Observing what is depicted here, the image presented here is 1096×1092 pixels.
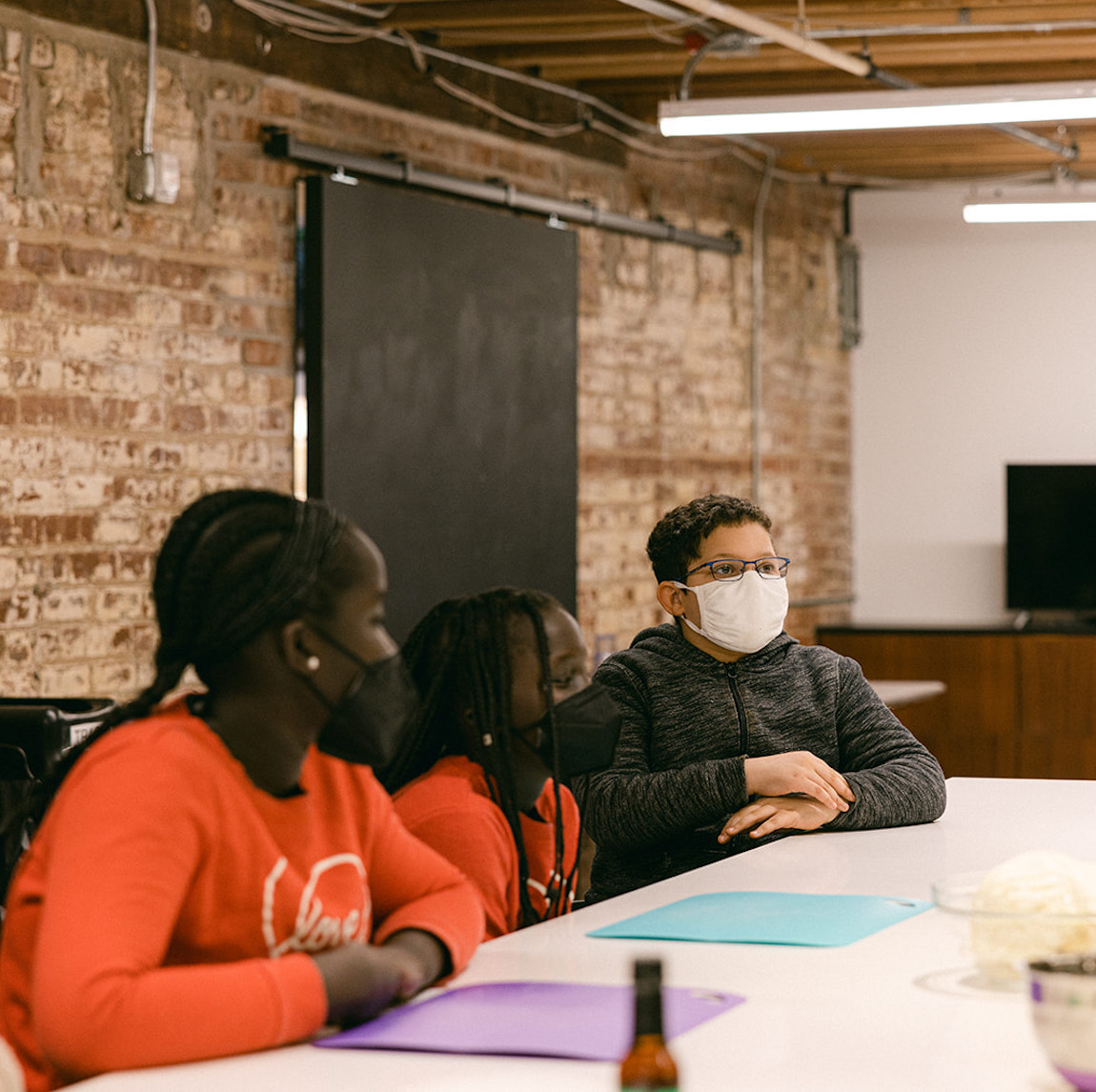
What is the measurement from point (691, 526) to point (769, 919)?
3.63 ft

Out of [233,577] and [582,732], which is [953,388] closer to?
[582,732]

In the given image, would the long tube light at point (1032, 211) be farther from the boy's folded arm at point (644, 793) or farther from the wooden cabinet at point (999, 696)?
the boy's folded arm at point (644, 793)

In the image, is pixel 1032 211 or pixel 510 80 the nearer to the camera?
pixel 510 80

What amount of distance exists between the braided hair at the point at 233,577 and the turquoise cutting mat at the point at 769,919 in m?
0.66

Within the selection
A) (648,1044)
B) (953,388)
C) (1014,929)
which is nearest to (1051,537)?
(953,388)

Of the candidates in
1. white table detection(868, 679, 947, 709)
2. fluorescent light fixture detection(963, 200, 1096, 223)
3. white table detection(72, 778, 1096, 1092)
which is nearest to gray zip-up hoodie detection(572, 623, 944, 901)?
white table detection(72, 778, 1096, 1092)

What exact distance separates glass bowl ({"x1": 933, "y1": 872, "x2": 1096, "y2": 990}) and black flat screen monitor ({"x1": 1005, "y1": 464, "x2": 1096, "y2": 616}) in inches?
213

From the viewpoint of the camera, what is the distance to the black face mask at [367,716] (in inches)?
69.5

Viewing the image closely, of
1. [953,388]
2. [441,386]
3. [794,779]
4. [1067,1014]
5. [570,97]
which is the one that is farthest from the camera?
[953,388]

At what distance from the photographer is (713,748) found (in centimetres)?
312

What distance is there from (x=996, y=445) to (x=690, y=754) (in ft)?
15.3

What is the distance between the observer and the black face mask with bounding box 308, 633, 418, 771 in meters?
1.76

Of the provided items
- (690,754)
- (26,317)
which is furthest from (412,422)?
(690,754)

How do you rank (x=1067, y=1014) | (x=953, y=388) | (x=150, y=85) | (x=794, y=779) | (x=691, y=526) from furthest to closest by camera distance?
1. (x=953, y=388)
2. (x=150, y=85)
3. (x=691, y=526)
4. (x=794, y=779)
5. (x=1067, y=1014)
